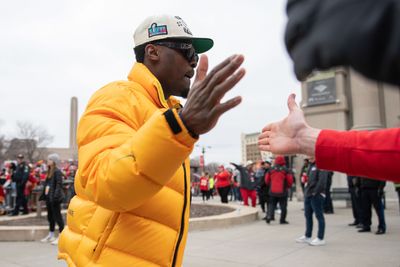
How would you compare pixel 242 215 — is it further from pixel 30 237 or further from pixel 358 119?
pixel 358 119

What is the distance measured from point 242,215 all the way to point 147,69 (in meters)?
9.10

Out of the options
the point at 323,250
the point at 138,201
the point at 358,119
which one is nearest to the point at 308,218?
the point at 323,250

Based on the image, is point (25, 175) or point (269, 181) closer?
point (269, 181)

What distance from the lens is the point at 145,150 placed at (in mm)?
1343

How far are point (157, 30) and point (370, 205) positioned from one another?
8.24 metres

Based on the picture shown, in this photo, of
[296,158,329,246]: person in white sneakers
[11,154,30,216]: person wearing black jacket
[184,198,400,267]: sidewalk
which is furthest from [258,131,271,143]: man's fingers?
[11,154,30,216]: person wearing black jacket

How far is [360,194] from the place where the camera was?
8930mm

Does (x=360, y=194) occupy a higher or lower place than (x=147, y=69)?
lower

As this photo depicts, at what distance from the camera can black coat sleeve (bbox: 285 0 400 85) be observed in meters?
0.62

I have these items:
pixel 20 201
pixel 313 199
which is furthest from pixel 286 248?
pixel 20 201

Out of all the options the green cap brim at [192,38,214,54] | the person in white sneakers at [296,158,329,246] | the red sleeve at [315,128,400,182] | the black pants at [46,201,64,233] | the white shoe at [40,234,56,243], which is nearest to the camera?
the red sleeve at [315,128,400,182]

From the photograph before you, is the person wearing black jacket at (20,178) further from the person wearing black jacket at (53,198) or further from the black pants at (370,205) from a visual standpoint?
the black pants at (370,205)

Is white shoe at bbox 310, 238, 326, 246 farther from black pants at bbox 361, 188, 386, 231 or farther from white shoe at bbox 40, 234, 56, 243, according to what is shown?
white shoe at bbox 40, 234, 56, 243

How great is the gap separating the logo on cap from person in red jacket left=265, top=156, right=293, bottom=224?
9.07m
